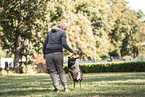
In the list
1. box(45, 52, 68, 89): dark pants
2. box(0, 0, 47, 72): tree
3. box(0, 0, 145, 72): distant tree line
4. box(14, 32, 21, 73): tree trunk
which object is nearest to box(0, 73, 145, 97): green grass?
box(45, 52, 68, 89): dark pants

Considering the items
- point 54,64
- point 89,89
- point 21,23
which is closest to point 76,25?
point 21,23

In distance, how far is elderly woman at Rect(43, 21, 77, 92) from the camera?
8.40m

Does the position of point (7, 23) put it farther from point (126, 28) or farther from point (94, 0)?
point (126, 28)

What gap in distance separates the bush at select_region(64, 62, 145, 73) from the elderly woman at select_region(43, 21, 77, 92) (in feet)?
76.2

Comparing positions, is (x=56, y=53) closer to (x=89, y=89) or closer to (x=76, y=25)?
(x=89, y=89)

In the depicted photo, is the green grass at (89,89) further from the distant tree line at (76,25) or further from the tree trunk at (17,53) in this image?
the tree trunk at (17,53)

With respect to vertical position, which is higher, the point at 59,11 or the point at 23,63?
the point at 59,11

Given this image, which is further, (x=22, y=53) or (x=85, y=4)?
(x=85, y=4)

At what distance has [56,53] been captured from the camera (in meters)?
→ 8.39

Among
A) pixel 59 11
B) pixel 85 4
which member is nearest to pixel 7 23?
pixel 59 11

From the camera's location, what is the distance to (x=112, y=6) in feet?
210

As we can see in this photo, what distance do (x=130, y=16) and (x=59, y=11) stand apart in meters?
36.2

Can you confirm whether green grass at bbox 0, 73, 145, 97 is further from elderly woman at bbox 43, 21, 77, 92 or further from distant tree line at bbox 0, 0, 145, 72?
distant tree line at bbox 0, 0, 145, 72

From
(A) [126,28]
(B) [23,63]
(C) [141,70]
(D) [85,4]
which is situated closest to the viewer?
(C) [141,70]
